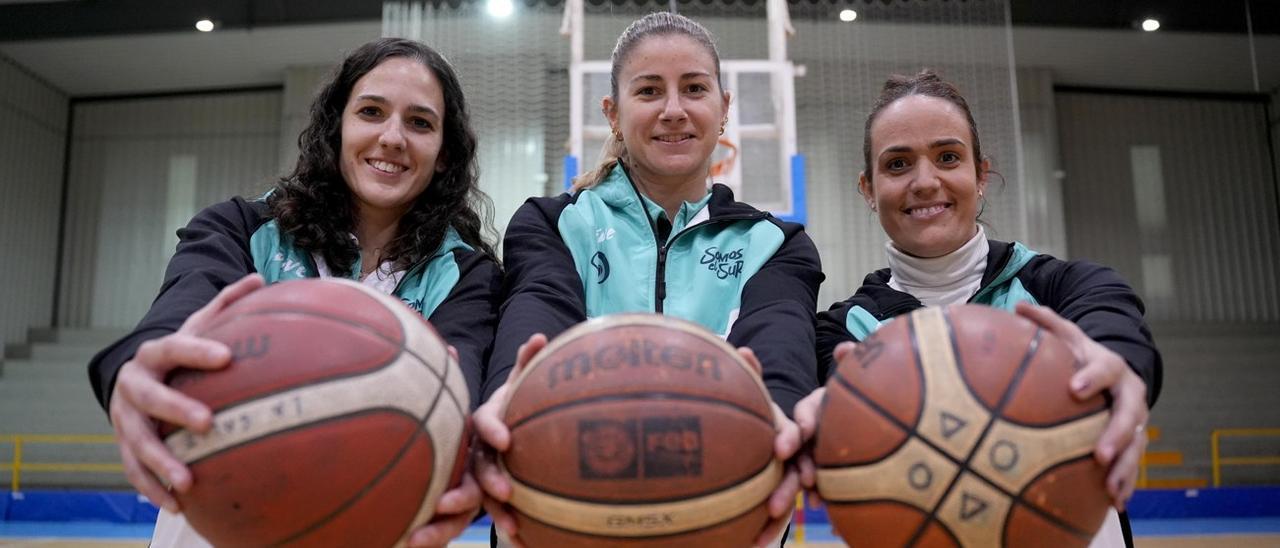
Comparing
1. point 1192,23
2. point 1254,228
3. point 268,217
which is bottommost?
point 268,217

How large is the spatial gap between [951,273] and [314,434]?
157cm

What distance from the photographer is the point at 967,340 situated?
140cm

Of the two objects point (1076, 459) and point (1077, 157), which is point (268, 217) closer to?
point (1076, 459)

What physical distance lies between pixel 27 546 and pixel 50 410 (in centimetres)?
568

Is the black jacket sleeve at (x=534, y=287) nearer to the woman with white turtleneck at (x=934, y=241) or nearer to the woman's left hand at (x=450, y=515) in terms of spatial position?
the woman's left hand at (x=450, y=515)

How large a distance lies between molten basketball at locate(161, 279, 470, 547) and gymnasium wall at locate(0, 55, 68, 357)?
40.8 feet

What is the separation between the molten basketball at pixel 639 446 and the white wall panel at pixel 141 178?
11.6 metres

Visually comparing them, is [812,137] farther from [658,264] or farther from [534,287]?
[534,287]

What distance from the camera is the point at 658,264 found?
208cm

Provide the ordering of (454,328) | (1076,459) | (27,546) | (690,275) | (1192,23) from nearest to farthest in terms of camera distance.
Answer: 1. (1076,459)
2. (454,328)
3. (690,275)
4. (27,546)
5. (1192,23)

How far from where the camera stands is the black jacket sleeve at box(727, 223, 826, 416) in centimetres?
170

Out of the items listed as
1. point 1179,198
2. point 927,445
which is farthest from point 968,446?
point 1179,198

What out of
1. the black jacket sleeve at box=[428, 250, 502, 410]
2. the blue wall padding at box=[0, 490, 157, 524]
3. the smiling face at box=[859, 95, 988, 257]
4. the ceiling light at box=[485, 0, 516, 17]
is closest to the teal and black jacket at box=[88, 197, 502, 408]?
the black jacket sleeve at box=[428, 250, 502, 410]

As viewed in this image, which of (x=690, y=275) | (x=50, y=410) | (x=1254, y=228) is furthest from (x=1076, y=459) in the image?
(x=1254, y=228)
